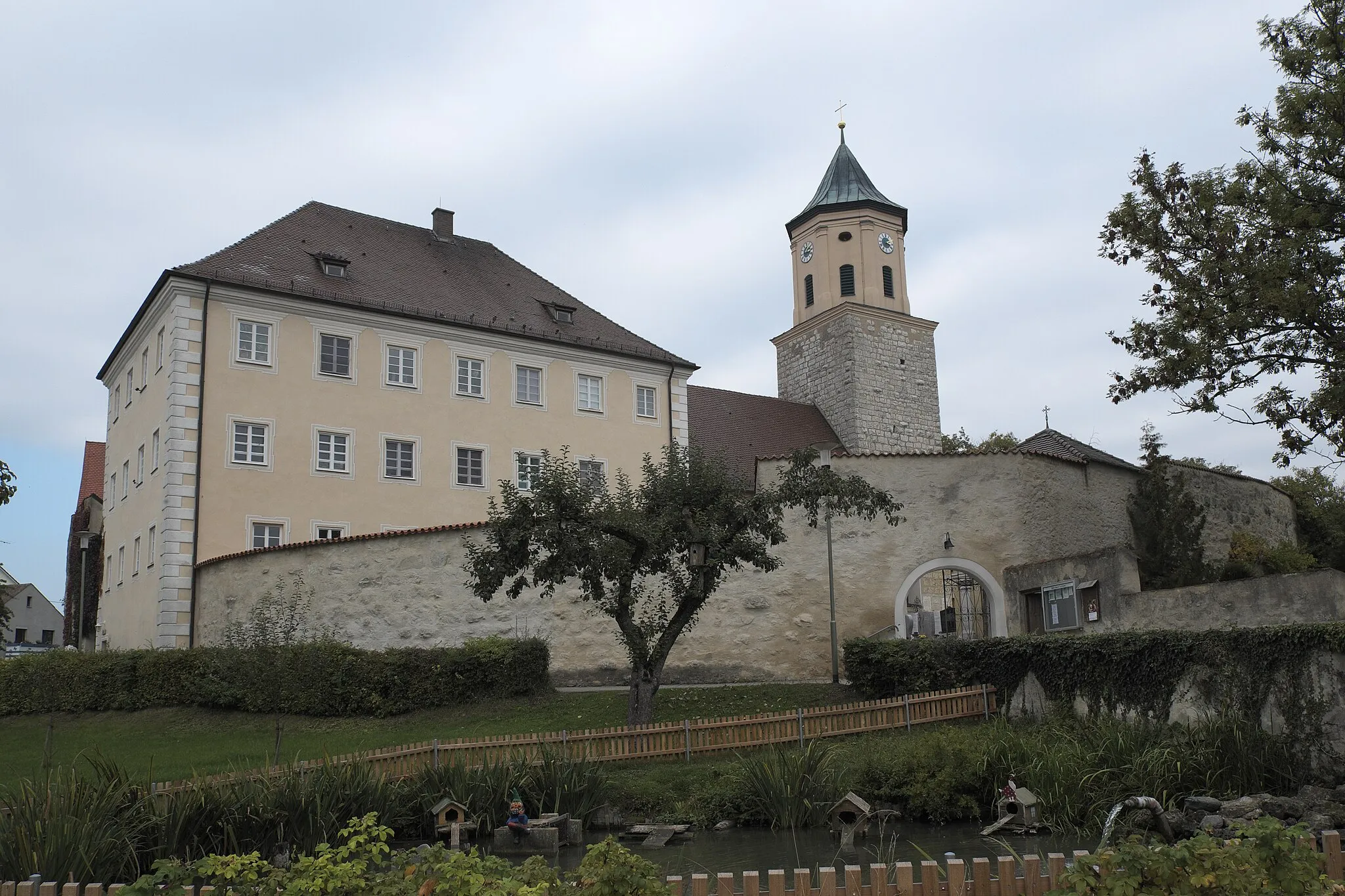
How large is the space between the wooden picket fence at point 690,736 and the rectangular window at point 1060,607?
15.7ft

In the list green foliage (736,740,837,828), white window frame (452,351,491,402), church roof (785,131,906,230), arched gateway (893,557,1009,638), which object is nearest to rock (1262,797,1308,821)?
green foliage (736,740,837,828)

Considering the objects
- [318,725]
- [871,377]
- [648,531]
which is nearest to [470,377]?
[318,725]

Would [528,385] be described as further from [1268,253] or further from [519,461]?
[1268,253]

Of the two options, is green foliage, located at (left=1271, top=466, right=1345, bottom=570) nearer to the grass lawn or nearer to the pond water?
the grass lawn

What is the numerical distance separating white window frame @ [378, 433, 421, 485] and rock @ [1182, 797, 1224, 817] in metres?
23.7

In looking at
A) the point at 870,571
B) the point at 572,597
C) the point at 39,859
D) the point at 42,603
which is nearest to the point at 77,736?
the point at 572,597

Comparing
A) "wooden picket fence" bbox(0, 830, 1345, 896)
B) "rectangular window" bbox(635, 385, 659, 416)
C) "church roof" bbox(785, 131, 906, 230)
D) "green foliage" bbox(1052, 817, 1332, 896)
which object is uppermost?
"church roof" bbox(785, 131, 906, 230)

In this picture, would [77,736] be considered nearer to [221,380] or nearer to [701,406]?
[221,380]

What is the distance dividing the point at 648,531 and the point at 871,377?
108 feet

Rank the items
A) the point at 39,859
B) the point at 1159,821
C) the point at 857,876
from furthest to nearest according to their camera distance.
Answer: the point at 1159,821 < the point at 39,859 < the point at 857,876

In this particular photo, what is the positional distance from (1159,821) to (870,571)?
1289cm

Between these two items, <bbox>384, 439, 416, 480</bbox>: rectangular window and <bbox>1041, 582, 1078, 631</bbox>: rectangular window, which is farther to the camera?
<bbox>384, 439, 416, 480</bbox>: rectangular window

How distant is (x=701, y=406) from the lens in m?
44.7

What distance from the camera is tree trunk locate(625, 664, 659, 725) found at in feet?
59.3
